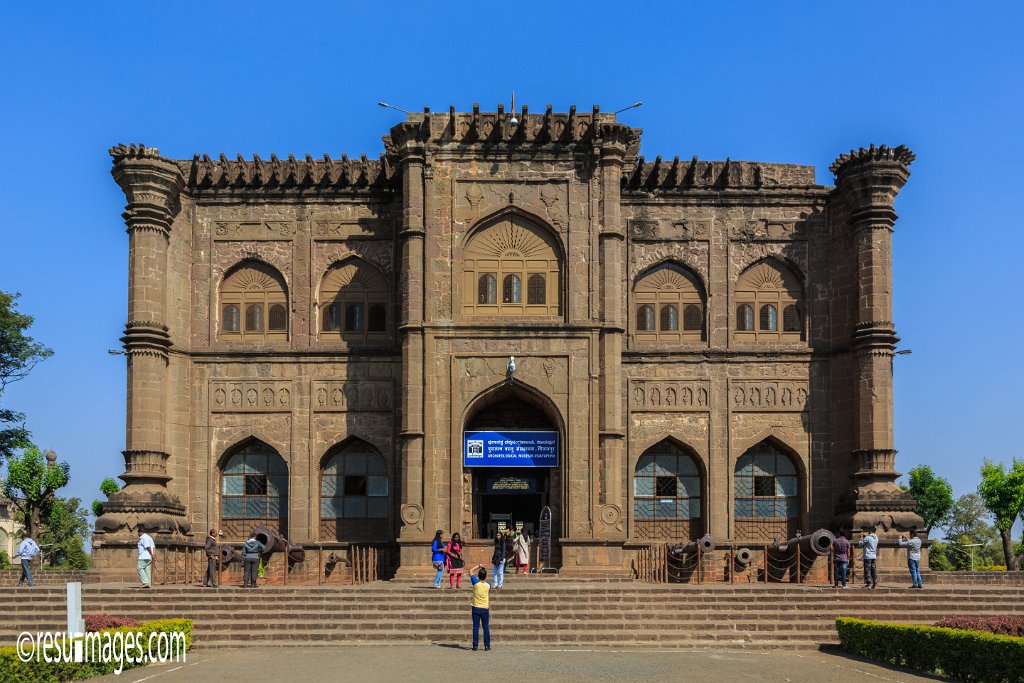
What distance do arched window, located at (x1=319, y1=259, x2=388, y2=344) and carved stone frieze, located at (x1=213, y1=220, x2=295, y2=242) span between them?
1.69 meters

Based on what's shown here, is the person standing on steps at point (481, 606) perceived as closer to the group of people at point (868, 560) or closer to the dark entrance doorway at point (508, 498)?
the group of people at point (868, 560)

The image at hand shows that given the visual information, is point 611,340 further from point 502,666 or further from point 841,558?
point 502,666

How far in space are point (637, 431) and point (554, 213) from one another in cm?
643

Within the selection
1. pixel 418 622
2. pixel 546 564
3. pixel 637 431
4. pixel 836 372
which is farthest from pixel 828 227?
pixel 418 622

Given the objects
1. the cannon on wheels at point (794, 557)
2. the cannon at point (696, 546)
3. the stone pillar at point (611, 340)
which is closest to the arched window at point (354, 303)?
the stone pillar at point (611, 340)

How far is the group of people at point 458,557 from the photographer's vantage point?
28.2 meters

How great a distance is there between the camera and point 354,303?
35.7 m

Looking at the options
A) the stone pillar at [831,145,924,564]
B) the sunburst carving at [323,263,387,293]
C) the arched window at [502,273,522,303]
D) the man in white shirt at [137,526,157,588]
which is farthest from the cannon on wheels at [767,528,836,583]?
the man in white shirt at [137,526,157,588]

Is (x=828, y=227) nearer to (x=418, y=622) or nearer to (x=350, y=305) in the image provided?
(x=350, y=305)

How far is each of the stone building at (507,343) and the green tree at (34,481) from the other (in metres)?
13.2

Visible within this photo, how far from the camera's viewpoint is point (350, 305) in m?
35.7

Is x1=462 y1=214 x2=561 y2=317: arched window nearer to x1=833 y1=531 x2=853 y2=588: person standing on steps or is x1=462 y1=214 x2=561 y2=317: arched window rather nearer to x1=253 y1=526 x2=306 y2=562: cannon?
x1=253 y1=526 x2=306 y2=562: cannon

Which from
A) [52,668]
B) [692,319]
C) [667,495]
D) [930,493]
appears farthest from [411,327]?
[930,493]

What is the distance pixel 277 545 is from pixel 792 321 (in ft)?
50.3
